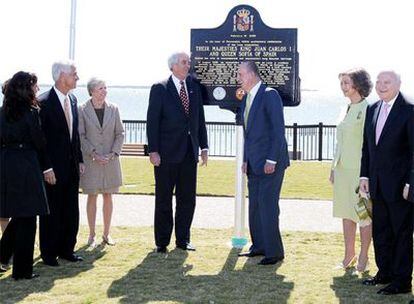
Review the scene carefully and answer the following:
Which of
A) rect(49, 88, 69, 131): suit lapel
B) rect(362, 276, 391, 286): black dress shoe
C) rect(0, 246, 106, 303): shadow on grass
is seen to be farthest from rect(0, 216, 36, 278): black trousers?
rect(362, 276, 391, 286): black dress shoe

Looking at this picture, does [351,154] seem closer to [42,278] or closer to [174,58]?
[174,58]

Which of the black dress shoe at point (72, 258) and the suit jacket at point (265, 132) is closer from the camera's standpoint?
the suit jacket at point (265, 132)

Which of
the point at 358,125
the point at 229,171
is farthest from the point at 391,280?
the point at 229,171

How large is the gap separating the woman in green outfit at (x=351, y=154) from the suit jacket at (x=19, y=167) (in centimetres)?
278

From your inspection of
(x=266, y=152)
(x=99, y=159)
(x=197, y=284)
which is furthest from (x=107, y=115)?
(x=197, y=284)

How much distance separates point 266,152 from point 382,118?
162 centimetres

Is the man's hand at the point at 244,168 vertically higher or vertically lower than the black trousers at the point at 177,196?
higher

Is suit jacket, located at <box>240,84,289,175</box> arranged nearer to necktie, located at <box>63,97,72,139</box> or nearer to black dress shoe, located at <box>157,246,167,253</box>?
black dress shoe, located at <box>157,246,167,253</box>

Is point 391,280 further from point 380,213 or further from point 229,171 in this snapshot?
point 229,171

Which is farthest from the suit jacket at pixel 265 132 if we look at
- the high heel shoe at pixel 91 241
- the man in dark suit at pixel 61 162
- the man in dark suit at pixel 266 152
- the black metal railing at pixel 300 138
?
the black metal railing at pixel 300 138

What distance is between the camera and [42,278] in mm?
6902

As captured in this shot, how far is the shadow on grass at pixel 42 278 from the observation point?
6278 mm

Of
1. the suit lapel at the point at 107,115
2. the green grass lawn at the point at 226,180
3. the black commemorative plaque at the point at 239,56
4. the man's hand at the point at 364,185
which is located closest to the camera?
the man's hand at the point at 364,185

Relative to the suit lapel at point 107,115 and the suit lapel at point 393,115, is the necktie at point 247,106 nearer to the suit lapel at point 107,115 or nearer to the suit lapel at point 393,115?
the suit lapel at point 107,115
